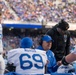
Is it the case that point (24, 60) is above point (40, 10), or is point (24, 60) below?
above

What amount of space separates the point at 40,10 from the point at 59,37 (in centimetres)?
1989

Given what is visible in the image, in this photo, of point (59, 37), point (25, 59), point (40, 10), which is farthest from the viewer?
point (40, 10)

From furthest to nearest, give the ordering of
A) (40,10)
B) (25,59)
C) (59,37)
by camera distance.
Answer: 1. (40,10)
2. (59,37)
3. (25,59)

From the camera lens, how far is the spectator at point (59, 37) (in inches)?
244

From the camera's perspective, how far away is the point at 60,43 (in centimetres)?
636

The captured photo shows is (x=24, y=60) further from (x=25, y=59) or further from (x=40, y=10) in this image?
(x=40, y=10)

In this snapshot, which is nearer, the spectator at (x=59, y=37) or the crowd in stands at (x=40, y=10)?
the spectator at (x=59, y=37)

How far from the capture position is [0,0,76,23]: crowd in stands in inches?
945

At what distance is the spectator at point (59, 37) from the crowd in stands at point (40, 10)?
1645cm

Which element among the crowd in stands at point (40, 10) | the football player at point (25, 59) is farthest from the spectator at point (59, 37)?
the crowd in stands at point (40, 10)

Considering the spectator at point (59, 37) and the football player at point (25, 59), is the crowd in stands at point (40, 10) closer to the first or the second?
the spectator at point (59, 37)

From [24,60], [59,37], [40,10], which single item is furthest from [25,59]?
[40,10]

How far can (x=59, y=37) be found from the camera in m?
6.32

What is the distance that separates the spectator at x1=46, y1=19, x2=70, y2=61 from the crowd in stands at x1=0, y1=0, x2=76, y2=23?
16.5 meters
